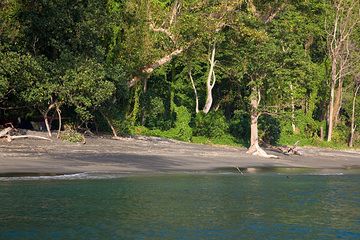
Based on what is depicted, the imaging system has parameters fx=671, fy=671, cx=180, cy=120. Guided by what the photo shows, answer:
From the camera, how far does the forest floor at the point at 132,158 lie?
30.2 metres

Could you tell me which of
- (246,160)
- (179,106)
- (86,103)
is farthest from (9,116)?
(179,106)

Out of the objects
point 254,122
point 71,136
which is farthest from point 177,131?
point 71,136

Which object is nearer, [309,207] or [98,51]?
[309,207]

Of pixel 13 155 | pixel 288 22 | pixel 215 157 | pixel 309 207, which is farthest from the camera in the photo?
pixel 288 22

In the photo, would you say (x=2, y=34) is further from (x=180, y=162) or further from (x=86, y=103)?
(x=180, y=162)

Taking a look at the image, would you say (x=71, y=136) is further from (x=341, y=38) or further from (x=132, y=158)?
(x=341, y=38)

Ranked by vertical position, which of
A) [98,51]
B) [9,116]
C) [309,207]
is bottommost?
[309,207]

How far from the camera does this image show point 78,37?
38.9m

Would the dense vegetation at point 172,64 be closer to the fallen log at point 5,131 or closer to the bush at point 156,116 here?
the bush at point 156,116

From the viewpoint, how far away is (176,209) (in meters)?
20.7

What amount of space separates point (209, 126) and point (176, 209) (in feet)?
92.7

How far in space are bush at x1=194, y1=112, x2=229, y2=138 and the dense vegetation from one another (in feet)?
0.26

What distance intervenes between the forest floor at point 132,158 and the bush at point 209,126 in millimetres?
2716

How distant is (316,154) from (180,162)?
16519 millimetres
